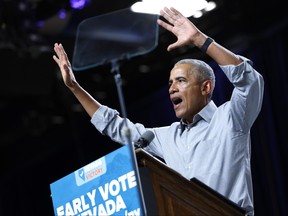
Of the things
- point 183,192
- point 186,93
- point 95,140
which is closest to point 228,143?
point 186,93

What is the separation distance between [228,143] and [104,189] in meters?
0.62

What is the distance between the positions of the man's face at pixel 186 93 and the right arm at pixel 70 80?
1.26ft

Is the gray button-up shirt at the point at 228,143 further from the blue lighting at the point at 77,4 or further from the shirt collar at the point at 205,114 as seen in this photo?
the blue lighting at the point at 77,4

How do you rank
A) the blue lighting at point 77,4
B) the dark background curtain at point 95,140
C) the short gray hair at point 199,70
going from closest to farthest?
the short gray hair at point 199,70
the dark background curtain at point 95,140
the blue lighting at point 77,4

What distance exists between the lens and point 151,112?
5375 millimetres

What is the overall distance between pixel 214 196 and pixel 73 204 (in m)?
0.48

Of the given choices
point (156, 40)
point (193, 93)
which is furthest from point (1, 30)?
point (193, 93)

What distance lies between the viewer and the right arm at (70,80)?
279 cm

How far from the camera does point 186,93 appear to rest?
2715 millimetres

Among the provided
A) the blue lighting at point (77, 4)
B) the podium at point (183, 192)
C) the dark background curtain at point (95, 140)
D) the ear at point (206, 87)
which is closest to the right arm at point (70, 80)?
the ear at point (206, 87)

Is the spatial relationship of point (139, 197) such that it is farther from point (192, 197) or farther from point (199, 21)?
point (199, 21)

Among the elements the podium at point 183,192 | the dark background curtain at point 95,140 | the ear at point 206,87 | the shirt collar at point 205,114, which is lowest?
the podium at point 183,192

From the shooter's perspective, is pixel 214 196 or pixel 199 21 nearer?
pixel 214 196

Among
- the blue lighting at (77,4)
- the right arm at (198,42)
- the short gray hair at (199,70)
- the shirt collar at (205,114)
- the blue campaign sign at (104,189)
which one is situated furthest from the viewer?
the blue lighting at (77,4)
